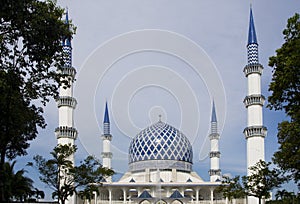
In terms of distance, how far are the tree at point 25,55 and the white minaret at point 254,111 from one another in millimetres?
26978

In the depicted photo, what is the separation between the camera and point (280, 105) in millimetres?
17141

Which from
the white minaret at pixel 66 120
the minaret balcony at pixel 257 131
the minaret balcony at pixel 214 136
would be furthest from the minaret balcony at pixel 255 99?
the white minaret at pixel 66 120

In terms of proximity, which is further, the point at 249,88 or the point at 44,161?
the point at 249,88

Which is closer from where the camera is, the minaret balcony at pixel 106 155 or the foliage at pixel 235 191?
the foliage at pixel 235 191

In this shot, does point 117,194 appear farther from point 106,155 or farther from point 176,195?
point 176,195

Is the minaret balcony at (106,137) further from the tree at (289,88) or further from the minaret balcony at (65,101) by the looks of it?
the tree at (289,88)

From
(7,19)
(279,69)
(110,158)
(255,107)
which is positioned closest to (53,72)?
(7,19)

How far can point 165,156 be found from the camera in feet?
178

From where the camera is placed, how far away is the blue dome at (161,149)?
5425cm

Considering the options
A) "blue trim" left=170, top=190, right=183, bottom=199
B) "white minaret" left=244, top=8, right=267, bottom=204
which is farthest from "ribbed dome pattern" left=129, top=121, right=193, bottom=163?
"white minaret" left=244, top=8, right=267, bottom=204

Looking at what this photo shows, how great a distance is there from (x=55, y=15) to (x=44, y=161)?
655 inches

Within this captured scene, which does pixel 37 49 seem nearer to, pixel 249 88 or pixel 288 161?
pixel 288 161

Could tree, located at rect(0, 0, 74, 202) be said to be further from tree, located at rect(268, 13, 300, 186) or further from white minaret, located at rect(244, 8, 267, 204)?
white minaret, located at rect(244, 8, 267, 204)

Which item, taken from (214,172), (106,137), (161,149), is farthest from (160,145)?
(214,172)
